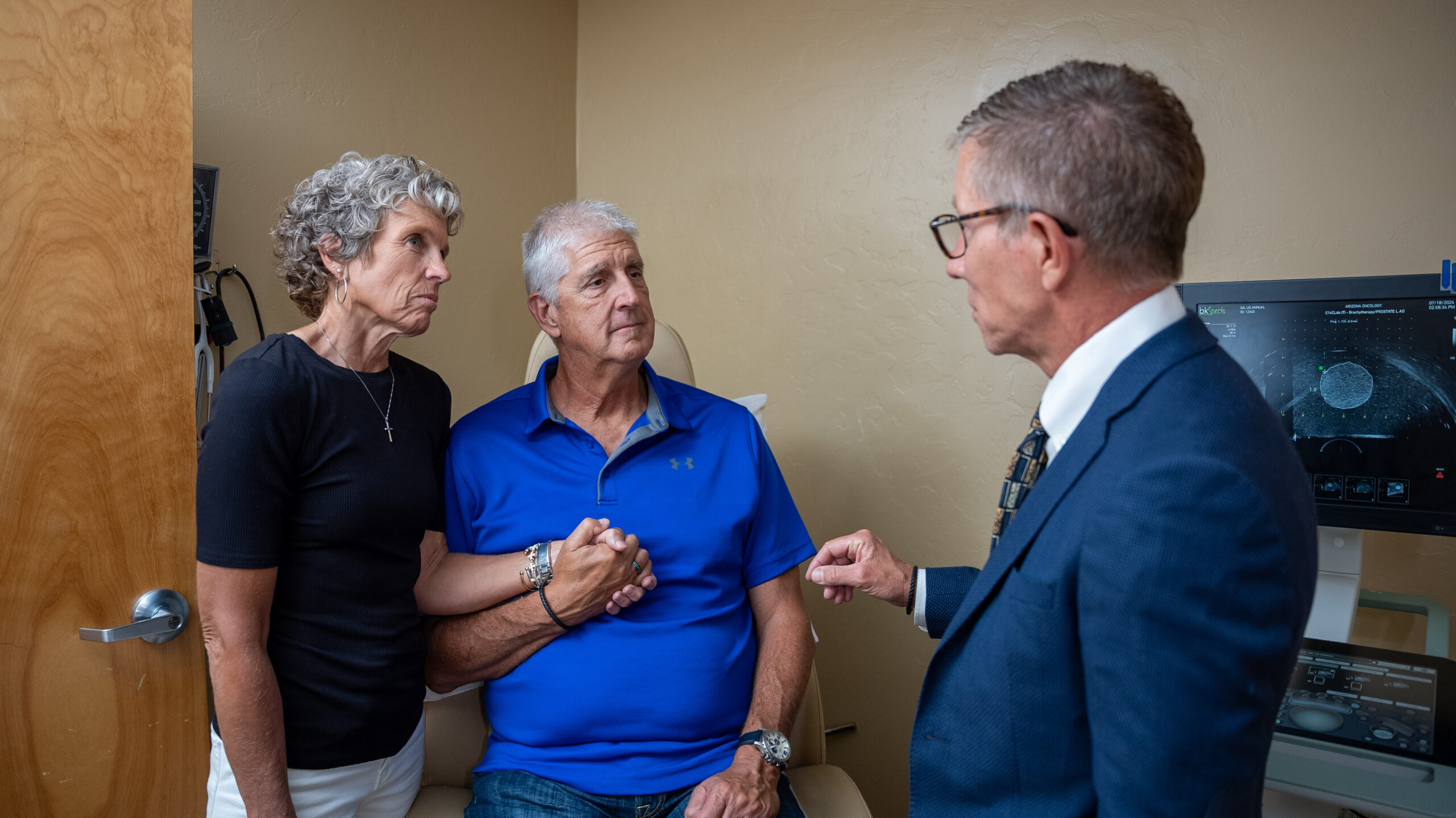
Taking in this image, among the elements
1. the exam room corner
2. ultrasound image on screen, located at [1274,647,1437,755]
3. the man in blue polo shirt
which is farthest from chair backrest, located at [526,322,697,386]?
ultrasound image on screen, located at [1274,647,1437,755]

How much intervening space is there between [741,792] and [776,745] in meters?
0.12

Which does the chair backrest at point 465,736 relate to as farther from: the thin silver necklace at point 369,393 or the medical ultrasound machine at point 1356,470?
the medical ultrasound machine at point 1356,470

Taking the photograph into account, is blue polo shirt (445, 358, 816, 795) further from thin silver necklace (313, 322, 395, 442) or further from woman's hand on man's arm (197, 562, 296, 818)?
woman's hand on man's arm (197, 562, 296, 818)

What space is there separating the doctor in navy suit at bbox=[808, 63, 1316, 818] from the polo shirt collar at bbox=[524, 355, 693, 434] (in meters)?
0.79

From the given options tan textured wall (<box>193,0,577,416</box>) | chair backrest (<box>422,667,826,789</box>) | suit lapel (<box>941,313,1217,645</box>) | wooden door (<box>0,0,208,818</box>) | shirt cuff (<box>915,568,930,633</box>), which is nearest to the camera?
suit lapel (<box>941,313,1217,645</box>)

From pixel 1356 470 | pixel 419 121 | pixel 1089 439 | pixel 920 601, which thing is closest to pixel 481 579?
pixel 920 601

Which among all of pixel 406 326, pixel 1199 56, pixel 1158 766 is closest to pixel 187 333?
pixel 406 326

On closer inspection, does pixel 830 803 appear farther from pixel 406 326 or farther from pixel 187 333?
pixel 187 333

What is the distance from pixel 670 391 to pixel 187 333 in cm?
85

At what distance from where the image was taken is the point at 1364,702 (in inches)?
49.6

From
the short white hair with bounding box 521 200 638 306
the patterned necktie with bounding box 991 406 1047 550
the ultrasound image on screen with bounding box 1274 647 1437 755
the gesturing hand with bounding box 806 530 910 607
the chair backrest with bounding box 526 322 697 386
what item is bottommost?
the ultrasound image on screen with bounding box 1274 647 1437 755

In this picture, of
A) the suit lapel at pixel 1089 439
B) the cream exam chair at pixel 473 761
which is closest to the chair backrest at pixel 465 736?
the cream exam chair at pixel 473 761

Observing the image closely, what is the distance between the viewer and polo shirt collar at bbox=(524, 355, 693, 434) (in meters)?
1.64

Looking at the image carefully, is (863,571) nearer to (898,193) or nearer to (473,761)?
(473,761)
